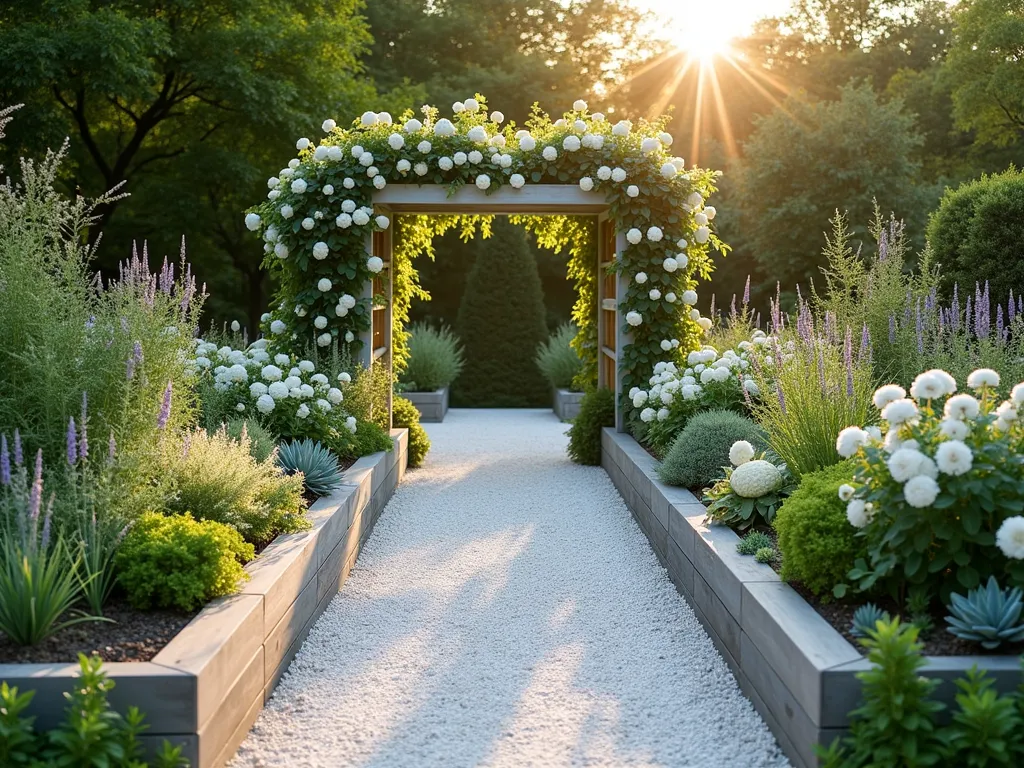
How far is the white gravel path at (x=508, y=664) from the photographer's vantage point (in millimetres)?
2816

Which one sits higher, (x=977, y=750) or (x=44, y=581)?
(x=44, y=581)

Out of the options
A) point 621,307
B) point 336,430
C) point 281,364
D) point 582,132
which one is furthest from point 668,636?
point 582,132

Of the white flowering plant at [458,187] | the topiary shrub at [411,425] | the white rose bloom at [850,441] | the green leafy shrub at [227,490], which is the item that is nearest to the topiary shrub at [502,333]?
the topiary shrub at [411,425]

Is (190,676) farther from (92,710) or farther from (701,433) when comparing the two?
(701,433)

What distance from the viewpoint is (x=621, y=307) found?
7.18 m

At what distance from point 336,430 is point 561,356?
658 centimetres

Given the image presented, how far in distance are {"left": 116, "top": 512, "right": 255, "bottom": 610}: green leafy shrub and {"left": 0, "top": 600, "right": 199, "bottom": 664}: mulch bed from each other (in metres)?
0.05

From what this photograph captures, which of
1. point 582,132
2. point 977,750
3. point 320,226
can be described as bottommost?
point 977,750

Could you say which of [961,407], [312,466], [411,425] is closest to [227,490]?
[312,466]

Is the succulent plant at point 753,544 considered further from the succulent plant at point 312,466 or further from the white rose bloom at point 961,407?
the succulent plant at point 312,466

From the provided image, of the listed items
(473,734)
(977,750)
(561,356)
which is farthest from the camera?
(561,356)

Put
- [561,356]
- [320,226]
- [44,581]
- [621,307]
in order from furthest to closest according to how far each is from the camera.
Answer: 1. [561,356]
2. [621,307]
3. [320,226]
4. [44,581]

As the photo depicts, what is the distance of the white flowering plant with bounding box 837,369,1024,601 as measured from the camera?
2586 millimetres

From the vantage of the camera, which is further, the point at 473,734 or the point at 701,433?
the point at 701,433
